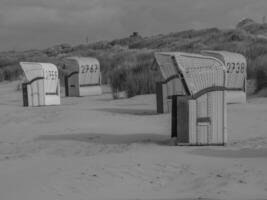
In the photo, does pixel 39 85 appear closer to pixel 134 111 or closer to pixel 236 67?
pixel 134 111

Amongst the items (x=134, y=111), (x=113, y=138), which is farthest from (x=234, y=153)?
(x=134, y=111)

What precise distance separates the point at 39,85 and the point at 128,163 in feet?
43.3

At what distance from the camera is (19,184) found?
303 inches

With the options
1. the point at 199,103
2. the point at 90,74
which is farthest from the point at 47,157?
the point at 90,74

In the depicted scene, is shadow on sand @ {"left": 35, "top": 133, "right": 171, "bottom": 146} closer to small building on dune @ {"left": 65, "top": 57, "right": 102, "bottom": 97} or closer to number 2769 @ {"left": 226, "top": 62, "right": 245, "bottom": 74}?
number 2769 @ {"left": 226, "top": 62, "right": 245, "bottom": 74}

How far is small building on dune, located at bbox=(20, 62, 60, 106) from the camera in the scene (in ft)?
68.7

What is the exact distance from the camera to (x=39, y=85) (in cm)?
2111

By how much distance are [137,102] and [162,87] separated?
15.1 feet

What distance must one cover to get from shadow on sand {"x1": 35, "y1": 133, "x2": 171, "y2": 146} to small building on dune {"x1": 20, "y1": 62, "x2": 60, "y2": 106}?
9.07m

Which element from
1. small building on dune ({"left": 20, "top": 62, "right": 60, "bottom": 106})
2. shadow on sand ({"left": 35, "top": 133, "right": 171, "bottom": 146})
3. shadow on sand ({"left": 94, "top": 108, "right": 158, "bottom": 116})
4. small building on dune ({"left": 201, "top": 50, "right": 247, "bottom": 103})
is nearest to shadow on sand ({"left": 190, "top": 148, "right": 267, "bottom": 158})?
shadow on sand ({"left": 35, "top": 133, "right": 171, "bottom": 146})

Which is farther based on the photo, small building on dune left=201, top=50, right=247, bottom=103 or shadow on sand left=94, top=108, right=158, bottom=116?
small building on dune left=201, top=50, right=247, bottom=103

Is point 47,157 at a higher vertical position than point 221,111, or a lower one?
lower

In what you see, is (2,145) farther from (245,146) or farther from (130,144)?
(245,146)

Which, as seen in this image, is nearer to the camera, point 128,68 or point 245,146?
point 245,146
